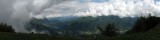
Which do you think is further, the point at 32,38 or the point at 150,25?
the point at 150,25

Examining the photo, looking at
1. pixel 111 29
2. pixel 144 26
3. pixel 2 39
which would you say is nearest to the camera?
pixel 2 39

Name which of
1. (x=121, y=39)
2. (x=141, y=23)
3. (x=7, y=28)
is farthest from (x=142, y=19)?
(x=121, y=39)

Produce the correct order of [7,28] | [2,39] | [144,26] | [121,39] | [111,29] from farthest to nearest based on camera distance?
1. [111,29]
2. [144,26]
3. [7,28]
4. [121,39]
5. [2,39]

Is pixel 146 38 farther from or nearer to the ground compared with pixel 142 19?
nearer to the ground

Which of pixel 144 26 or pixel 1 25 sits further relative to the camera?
pixel 144 26

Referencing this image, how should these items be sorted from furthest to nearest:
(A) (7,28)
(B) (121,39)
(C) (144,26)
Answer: (C) (144,26) → (A) (7,28) → (B) (121,39)

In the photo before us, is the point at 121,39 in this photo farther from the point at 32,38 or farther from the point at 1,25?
the point at 1,25

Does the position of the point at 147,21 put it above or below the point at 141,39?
above

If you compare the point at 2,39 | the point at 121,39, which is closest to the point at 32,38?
the point at 2,39

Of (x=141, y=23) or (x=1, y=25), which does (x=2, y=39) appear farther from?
(x=141, y=23)
